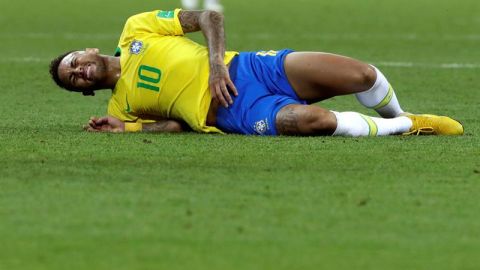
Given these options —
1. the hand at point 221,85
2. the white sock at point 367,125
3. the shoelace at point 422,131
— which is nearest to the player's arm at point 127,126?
the hand at point 221,85

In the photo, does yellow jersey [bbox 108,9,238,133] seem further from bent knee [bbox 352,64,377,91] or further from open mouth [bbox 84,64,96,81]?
bent knee [bbox 352,64,377,91]

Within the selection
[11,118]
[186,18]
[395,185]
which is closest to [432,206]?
[395,185]

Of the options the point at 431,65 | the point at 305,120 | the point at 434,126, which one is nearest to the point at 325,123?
the point at 305,120

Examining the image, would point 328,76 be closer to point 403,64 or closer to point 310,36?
point 403,64

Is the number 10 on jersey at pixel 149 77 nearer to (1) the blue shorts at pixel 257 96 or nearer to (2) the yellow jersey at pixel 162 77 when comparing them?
(2) the yellow jersey at pixel 162 77

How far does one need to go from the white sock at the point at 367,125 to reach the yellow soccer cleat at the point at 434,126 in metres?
0.04

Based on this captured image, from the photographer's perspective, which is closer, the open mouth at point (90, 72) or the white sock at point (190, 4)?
the open mouth at point (90, 72)

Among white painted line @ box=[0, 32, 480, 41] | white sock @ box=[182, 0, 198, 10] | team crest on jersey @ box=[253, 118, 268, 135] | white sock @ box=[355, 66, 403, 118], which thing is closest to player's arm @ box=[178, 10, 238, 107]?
team crest on jersey @ box=[253, 118, 268, 135]

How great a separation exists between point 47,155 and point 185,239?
2.33 metres

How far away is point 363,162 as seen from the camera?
7.36 m

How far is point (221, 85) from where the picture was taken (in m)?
8.38

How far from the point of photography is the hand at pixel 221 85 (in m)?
8.37

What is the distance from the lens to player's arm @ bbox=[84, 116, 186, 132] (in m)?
8.70

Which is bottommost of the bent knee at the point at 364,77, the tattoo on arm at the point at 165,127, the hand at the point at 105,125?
the hand at the point at 105,125
